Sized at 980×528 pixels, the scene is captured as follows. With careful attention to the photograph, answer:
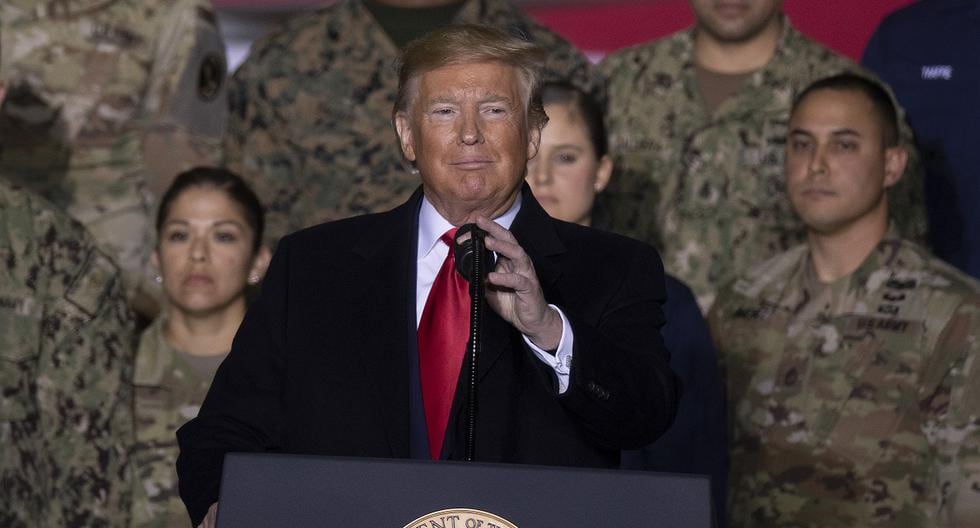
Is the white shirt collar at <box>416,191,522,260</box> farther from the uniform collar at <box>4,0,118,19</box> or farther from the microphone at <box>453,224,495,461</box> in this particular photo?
the uniform collar at <box>4,0,118,19</box>

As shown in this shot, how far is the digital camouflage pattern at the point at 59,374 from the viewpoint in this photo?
3.32m

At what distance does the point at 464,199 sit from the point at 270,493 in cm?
50

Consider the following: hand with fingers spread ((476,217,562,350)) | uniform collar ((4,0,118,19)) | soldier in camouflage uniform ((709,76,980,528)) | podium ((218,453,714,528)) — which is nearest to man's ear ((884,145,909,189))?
soldier in camouflage uniform ((709,76,980,528))

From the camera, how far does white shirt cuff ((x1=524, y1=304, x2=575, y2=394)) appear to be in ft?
5.74

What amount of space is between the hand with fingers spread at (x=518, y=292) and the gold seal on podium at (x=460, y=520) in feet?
0.82

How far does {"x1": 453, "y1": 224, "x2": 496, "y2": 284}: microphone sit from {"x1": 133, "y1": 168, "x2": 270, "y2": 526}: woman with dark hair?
192 centimetres

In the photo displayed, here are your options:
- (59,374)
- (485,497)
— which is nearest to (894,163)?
(59,374)

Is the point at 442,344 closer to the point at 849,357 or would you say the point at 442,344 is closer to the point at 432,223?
the point at 432,223

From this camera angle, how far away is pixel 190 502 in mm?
1891

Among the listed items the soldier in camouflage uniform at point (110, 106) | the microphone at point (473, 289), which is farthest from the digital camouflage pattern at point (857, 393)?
the microphone at point (473, 289)

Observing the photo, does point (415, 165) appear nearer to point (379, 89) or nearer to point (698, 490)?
point (698, 490)

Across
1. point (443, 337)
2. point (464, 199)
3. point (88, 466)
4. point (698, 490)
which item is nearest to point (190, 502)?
point (443, 337)

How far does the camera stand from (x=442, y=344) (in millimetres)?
1930

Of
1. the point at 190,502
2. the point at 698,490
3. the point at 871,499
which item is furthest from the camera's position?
the point at 871,499
